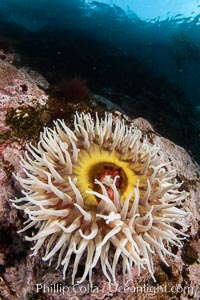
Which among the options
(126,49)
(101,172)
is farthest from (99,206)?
(126,49)

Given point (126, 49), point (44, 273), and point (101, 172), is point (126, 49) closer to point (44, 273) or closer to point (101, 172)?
point (101, 172)

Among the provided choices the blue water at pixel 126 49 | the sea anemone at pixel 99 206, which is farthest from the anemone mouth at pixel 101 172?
the blue water at pixel 126 49

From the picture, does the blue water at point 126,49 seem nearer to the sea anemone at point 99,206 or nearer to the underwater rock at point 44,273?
the underwater rock at point 44,273

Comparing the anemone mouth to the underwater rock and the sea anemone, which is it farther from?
the underwater rock

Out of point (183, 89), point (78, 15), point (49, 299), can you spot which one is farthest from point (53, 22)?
point (49, 299)

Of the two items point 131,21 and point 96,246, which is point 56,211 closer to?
point 96,246
